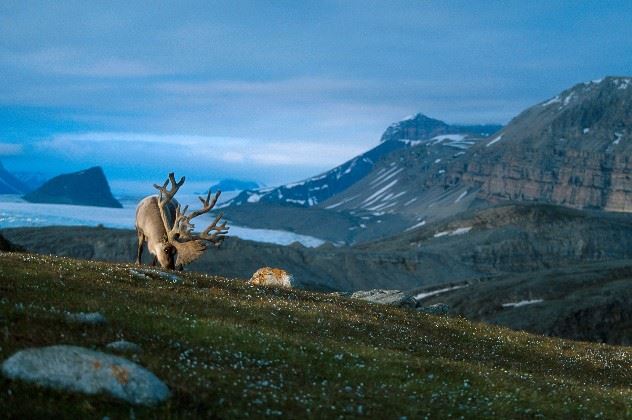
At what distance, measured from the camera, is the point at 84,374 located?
41.1ft

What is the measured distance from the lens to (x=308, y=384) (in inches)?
624

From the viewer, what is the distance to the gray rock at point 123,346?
1479 cm

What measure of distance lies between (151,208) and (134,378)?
26.9 metres

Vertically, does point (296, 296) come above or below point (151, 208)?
below

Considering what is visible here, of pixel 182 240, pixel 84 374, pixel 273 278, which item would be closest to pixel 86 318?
pixel 84 374

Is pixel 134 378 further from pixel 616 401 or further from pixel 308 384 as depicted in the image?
pixel 616 401

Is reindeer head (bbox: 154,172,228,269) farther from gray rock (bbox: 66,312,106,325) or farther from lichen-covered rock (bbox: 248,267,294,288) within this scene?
gray rock (bbox: 66,312,106,325)

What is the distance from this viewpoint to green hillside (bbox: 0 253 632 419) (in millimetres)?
13500

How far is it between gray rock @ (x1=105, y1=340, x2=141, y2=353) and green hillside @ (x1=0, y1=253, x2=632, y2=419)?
0.28m

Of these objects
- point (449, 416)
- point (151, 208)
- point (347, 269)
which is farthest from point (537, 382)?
point (347, 269)

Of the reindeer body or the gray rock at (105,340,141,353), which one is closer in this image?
the gray rock at (105,340,141,353)

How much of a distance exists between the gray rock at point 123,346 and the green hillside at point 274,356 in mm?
280

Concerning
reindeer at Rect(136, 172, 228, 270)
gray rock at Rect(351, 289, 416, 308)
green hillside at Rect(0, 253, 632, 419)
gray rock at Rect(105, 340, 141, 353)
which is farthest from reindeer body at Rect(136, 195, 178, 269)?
gray rock at Rect(105, 340, 141, 353)

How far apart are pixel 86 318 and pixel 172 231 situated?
61.5 ft
